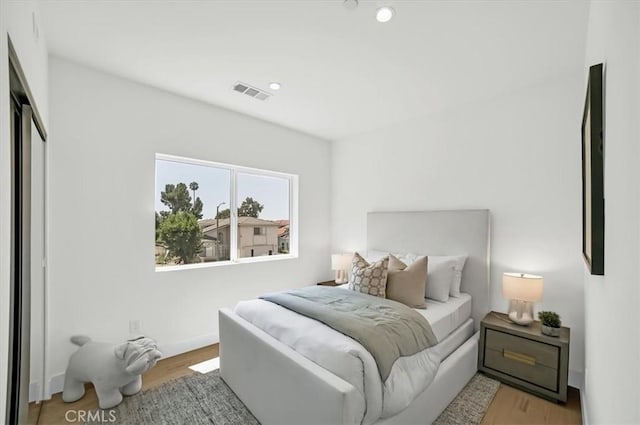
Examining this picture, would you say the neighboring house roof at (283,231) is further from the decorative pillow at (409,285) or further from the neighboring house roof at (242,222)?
the decorative pillow at (409,285)

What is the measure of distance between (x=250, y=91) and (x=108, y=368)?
8.19 ft

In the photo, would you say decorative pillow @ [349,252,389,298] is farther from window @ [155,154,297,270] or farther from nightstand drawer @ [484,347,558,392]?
window @ [155,154,297,270]

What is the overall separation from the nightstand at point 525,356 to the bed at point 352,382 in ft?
0.46

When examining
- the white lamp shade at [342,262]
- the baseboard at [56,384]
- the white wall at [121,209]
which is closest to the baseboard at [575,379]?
the white lamp shade at [342,262]

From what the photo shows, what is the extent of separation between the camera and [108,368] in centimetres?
208

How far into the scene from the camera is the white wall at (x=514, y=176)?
2.44 m

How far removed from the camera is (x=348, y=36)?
6.48 feet

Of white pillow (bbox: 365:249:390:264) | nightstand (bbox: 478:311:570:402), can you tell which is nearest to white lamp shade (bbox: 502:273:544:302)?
nightstand (bbox: 478:311:570:402)

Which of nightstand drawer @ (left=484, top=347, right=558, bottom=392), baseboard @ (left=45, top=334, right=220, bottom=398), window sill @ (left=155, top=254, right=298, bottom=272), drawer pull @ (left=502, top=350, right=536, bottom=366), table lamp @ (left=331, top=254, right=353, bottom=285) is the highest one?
window sill @ (left=155, top=254, right=298, bottom=272)

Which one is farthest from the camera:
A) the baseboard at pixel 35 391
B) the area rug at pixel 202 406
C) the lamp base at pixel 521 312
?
the lamp base at pixel 521 312

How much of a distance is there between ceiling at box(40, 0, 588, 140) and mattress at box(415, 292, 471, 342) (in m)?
1.94

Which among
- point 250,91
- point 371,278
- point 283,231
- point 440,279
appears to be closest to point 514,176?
point 440,279

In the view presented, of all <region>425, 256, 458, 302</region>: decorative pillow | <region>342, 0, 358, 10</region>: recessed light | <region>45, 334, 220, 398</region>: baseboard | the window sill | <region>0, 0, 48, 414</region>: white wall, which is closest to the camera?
<region>0, 0, 48, 414</region>: white wall

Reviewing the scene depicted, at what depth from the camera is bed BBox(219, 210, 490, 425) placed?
1475 millimetres
